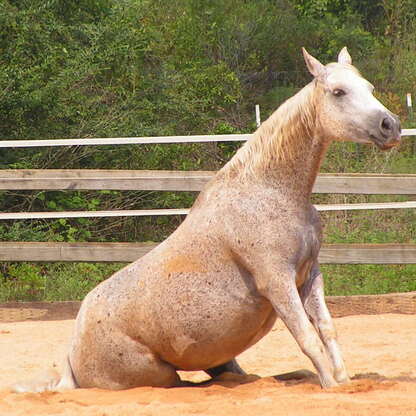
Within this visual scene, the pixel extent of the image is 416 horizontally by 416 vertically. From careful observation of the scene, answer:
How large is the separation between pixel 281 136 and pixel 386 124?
0.64 m

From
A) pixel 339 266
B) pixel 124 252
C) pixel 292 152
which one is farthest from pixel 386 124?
pixel 339 266

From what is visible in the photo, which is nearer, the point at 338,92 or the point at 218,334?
the point at 338,92

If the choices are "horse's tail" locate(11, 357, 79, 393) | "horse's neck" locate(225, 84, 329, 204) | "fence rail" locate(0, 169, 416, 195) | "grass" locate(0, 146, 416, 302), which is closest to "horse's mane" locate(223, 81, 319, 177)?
"horse's neck" locate(225, 84, 329, 204)

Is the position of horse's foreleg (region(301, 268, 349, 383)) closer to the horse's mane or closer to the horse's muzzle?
the horse's mane

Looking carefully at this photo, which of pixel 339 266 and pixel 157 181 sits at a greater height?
pixel 157 181

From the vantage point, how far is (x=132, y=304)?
18.0ft

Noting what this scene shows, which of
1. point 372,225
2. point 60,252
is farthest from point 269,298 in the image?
point 372,225

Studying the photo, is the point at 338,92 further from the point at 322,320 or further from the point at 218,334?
the point at 218,334

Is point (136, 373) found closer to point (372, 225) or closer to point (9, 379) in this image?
point (9, 379)

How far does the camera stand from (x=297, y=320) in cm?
505

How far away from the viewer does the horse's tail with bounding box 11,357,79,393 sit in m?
5.75

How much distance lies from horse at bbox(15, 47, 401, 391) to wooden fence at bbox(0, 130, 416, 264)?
3800mm

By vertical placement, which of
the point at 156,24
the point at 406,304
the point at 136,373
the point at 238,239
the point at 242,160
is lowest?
the point at 406,304

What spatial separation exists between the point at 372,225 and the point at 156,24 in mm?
7914
